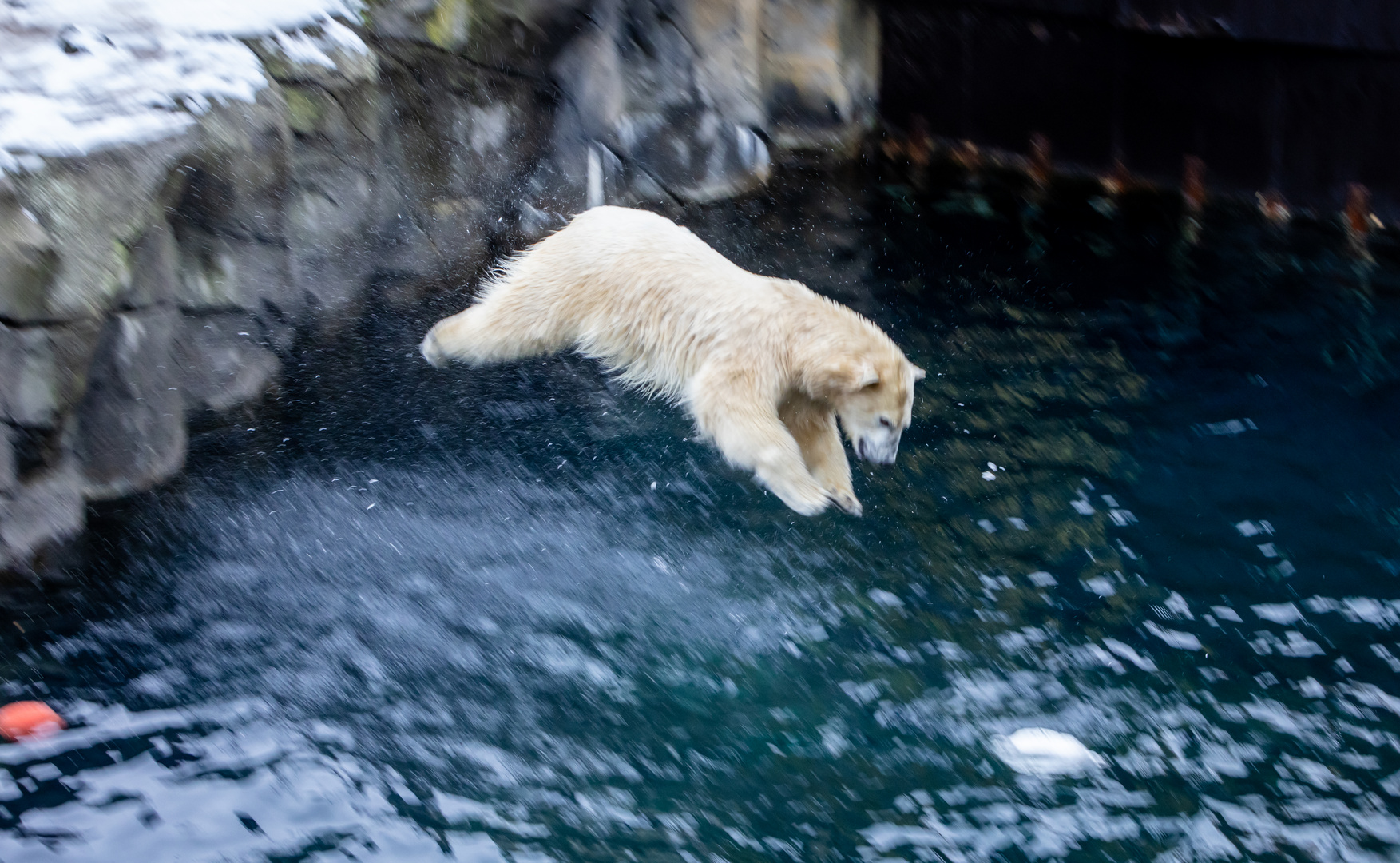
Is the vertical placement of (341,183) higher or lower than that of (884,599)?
higher

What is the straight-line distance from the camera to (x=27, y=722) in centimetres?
381

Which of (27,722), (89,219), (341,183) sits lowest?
(27,722)

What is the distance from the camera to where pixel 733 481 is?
549 centimetres

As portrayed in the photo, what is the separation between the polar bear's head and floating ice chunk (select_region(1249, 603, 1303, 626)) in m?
1.46

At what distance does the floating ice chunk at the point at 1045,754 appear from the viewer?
385 cm

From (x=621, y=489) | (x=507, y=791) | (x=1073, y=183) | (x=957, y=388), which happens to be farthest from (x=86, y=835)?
(x=1073, y=183)

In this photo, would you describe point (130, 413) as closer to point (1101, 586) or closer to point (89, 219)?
point (89, 219)

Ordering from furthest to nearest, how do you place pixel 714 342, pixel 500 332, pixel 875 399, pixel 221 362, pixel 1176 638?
pixel 221 362
pixel 500 332
pixel 714 342
pixel 875 399
pixel 1176 638

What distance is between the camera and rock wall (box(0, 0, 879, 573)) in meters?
4.57

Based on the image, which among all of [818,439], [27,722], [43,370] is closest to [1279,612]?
[818,439]

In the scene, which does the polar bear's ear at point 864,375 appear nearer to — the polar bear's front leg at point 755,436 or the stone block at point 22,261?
the polar bear's front leg at point 755,436

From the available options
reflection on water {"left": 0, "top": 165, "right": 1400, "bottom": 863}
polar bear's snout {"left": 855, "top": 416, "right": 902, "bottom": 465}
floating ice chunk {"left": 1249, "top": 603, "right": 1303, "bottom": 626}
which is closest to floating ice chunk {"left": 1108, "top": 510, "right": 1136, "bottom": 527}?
reflection on water {"left": 0, "top": 165, "right": 1400, "bottom": 863}

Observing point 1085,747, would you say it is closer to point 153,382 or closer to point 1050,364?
point 1050,364

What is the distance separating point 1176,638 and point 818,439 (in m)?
1.58
